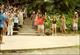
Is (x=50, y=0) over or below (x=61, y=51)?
over

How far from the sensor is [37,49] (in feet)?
41.5

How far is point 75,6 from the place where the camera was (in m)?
2.21

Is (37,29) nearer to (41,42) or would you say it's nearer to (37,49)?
(41,42)

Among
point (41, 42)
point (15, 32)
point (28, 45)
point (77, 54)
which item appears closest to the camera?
point (77, 54)

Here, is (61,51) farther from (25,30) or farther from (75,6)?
(75,6)

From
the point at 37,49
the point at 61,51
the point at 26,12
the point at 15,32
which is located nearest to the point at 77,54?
the point at 61,51

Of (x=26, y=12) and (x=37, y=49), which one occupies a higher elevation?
(x=26, y=12)

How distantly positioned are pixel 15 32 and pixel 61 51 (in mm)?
5973

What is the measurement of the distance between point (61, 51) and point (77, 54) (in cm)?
70

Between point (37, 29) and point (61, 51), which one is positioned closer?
point (61, 51)

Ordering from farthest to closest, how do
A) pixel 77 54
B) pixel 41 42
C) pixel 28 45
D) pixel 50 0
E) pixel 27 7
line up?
pixel 41 42 < pixel 28 45 < pixel 77 54 < pixel 27 7 < pixel 50 0

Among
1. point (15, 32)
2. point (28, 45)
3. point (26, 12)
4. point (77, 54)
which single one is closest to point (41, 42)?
point (28, 45)

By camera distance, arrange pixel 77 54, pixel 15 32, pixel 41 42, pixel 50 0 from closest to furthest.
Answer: pixel 50 0
pixel 77 54
pixel 41 42
pixel 15 32

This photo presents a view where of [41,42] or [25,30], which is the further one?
[25,30]
